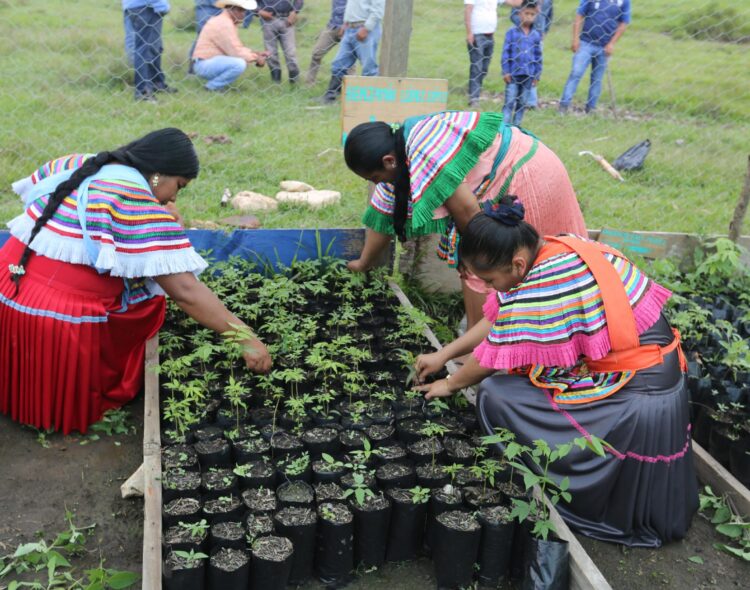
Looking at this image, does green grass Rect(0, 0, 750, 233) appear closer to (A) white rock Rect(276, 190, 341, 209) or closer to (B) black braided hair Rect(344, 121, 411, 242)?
(A) white rock Rect(276, 190, 341, 209)

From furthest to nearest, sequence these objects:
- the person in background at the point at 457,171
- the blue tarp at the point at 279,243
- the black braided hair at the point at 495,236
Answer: the blue tarp at the point at 279,243 → the person in background at the point at 457,171 → the black braided hair at the point at 495,236

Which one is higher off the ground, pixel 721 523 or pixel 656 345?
pixel 656 345

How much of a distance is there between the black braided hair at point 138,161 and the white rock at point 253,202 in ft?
6.77

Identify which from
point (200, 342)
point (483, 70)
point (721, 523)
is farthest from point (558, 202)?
point (483, 70)

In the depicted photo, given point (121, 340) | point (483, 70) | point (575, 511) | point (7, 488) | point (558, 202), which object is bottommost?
point (7, 488)

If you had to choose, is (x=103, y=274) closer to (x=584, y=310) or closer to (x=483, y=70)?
(x=584, y=310)

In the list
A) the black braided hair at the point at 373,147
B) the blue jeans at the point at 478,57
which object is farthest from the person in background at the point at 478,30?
the black braided hair at the point at 373,147

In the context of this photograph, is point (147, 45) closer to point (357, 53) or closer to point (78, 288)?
point (357, 53)

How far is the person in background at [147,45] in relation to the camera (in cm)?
644

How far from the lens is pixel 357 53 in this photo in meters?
6.86

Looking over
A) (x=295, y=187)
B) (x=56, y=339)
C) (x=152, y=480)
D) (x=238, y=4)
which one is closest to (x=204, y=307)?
(x=56, y=339)

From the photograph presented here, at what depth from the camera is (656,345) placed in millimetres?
2426

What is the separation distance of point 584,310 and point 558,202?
935 millimetres

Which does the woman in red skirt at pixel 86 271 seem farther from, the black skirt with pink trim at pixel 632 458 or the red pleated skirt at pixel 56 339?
the black skirt with pink trim at pixel 632 458
